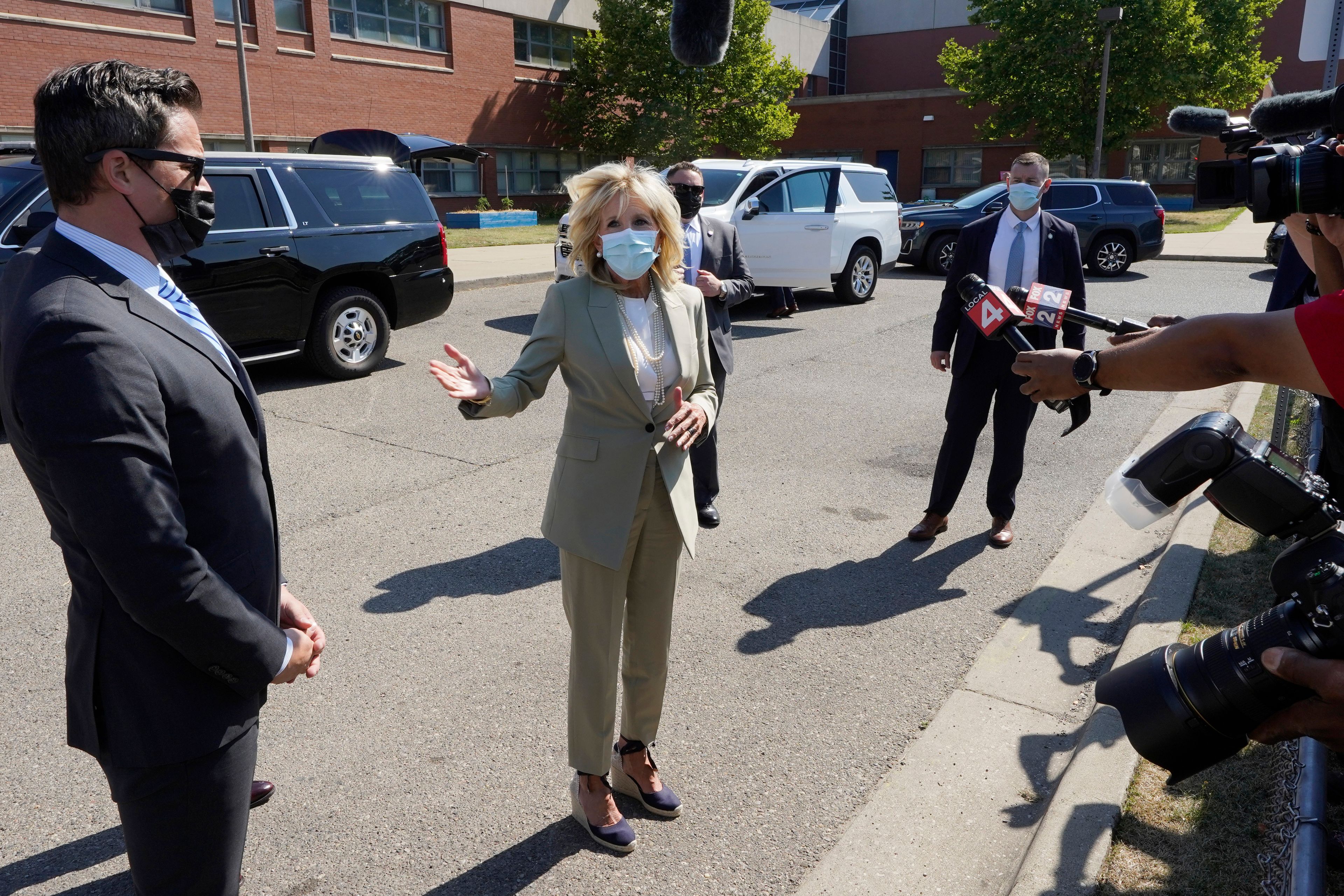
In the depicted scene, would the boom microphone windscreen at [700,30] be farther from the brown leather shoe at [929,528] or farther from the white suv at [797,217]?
the white suv at [797,217]

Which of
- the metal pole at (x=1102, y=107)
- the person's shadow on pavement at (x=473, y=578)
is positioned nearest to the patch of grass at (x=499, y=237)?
the person's shadow on pavement at (x=473, y=578)

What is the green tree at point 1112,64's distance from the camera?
32.1 meters

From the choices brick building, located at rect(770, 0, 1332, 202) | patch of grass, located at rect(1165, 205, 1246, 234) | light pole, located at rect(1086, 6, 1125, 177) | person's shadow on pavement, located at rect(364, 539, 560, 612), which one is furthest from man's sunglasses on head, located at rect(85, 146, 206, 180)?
brick building, located at rect(770, 0, 1332, 202)

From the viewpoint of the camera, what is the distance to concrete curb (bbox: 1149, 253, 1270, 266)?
1922cm

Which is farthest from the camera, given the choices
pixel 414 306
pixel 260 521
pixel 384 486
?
pixel 414 306

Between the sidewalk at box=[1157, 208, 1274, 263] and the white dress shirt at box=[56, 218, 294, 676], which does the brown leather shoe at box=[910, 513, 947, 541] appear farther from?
the sidewalk at box=[1157, 208, 1274, 263]

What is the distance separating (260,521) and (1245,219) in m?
34.7

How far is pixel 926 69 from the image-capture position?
167 ft

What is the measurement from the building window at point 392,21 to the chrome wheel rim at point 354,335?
892 inches

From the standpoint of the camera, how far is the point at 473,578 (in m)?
4.79

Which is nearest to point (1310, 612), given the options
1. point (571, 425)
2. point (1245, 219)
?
point (571, 425)

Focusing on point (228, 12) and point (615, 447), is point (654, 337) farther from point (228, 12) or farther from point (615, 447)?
point (228, 12)

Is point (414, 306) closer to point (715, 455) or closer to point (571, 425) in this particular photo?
point (715, 455)

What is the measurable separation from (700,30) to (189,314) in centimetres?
174
